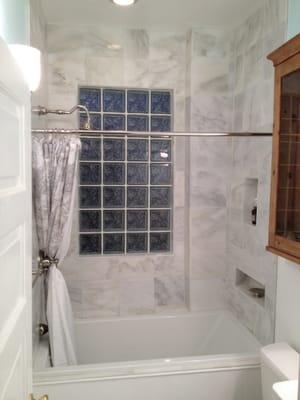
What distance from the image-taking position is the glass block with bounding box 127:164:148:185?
2.76 m

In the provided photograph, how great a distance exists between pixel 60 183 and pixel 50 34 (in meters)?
1.32

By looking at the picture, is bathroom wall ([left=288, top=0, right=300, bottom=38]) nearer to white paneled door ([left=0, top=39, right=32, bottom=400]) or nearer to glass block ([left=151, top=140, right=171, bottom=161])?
glass block ([left=151, top=140, right=171, bottom=161])

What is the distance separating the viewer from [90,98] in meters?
2.68

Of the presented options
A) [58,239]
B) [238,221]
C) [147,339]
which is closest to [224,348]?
[147,339]

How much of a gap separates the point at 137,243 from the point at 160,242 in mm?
196

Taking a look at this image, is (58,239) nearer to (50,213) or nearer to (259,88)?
(50,213)

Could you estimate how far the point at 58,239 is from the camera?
77.5 inches

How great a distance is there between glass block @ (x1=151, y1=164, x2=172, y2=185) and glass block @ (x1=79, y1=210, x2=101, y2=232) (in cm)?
54

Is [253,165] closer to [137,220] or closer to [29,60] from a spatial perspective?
[137,220]

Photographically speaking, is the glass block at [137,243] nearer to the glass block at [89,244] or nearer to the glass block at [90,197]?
the glass block at [89,244]

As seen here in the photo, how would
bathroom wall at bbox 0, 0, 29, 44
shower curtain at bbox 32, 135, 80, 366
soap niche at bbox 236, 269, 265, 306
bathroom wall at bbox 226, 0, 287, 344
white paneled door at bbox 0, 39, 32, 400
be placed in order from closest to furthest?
white paneled door at bbox 0, 39, 32, 400, bathroom wall at bbox 0, 0, 29, 44, shower curtain at bbox 32, 135, 80, 366, bathroom wall at bbox 226, 0, 287, 344, soap niche at bbox 236, 269, 265, 306

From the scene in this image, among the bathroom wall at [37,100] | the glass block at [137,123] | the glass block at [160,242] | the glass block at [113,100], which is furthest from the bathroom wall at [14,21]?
the glass block at [160,242]

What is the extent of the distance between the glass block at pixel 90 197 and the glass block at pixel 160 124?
2.24 feet

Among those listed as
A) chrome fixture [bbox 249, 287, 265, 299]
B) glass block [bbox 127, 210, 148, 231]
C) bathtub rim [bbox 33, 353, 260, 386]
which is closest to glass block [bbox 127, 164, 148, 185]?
glass block [bbox 127, 210, 148, 231]
